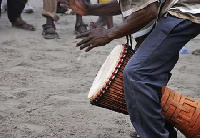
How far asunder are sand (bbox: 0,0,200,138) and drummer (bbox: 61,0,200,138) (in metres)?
0.75

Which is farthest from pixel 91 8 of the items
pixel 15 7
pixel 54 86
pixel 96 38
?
pixel 15 7

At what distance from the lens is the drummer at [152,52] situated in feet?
8.38

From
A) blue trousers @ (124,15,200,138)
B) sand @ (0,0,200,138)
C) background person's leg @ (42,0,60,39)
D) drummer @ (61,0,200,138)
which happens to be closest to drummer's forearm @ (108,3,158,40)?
drummer @ (61,0,200,138)

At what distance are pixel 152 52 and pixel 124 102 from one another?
1.46 feet

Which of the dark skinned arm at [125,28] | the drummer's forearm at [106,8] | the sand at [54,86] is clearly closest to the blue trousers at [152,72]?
the dark skinned arm at [125,28]

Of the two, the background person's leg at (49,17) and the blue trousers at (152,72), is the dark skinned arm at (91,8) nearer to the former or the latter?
the blue trousers at (152,72)

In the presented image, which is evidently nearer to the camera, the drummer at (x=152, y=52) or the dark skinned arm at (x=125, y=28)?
the dark skinned arm at (x=125, y=28)

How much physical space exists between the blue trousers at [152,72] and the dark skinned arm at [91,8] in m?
0.48

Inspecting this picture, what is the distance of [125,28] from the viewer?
2527mm

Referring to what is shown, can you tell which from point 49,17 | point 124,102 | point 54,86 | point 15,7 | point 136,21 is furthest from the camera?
point 15,7

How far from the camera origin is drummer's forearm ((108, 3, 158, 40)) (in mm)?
2445

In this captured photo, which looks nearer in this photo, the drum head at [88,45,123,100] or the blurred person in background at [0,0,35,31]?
the drum head at [88,45,123,100]

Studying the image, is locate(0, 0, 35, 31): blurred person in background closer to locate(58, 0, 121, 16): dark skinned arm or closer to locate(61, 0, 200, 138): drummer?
locate(58, 0, 121, 16): dark skinned arm

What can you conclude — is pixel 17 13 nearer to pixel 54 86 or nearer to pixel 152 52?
pixel 54 86
